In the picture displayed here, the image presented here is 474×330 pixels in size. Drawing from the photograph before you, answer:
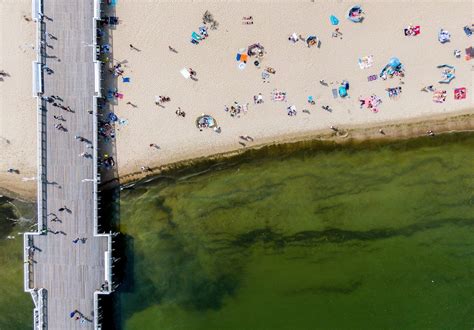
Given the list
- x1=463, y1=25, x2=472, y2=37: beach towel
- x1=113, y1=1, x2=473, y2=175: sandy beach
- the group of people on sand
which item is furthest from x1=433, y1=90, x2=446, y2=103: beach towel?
the group of people on sand

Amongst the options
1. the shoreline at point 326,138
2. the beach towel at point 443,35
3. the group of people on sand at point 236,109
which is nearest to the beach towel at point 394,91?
the shoreline at point 326,138

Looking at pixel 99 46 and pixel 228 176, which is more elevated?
pixel 99 46

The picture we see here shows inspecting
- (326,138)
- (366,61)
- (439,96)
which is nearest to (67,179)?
(326,138)

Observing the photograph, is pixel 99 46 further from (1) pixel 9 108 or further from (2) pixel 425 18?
(2) pixel 425 18

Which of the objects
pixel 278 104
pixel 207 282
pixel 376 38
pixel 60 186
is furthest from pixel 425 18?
pixel 60 186

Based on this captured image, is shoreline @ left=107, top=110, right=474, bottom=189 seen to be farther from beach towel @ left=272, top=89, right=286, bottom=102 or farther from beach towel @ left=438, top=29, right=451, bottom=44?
beach towel @ left=438, top=29, right=451, bottom=44

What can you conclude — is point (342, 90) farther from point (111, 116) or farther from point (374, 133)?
point (111, 116)
